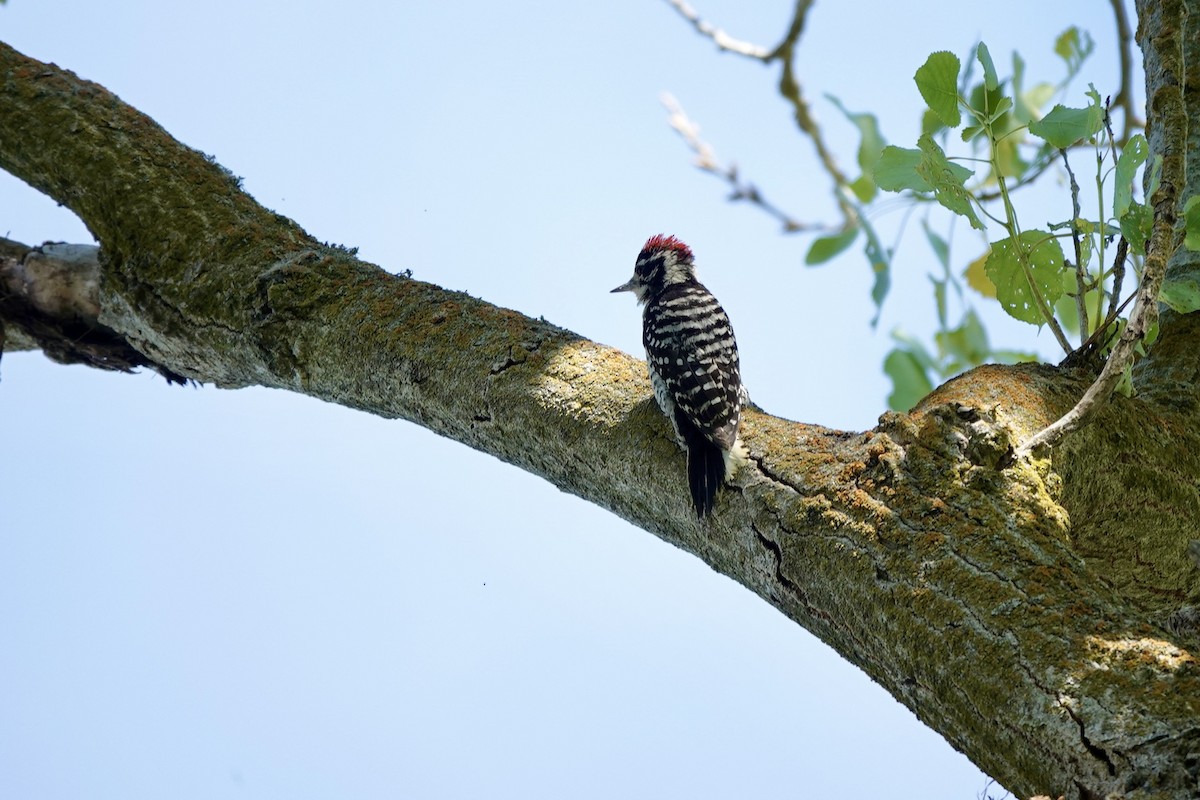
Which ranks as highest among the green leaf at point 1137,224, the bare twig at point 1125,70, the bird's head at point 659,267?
the bare twig at point 1125,70

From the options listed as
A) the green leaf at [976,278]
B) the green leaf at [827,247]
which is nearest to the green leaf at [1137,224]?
the green leaf at [827,247]

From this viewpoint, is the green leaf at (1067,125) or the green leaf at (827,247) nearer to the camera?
the green leaf at (1067,125)

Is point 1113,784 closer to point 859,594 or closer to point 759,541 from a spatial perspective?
point 859,594

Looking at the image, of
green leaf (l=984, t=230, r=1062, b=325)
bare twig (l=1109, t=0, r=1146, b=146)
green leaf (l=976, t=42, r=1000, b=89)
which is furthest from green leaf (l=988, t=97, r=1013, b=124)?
bare twig (l=1109, t=0, r=1146, b=146)

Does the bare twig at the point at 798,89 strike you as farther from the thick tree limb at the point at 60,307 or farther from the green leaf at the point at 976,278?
the thick tree limb at the point at 60,307

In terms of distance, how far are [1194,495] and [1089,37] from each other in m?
1.21

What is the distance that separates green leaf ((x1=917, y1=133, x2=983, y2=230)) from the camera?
6.54 feet

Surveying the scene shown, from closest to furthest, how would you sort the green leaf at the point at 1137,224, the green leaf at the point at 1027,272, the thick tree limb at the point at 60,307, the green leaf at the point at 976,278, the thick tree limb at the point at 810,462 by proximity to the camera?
the thick tree limb at the point at 810,462 → the green leaf at the point at 1137,224 → the green leaf at the point at 1027,272 → the thick tree limb at the point at 60,307 → the green leaf at the point at 976,278

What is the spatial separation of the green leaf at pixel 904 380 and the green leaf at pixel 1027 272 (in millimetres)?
335

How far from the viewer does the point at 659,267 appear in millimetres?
4281

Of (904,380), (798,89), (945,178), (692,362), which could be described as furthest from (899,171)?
(798,89)

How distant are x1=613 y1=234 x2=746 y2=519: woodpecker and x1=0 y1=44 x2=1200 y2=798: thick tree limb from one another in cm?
6

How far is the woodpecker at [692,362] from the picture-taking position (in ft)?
6.77

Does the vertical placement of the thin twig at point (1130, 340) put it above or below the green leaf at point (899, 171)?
below
